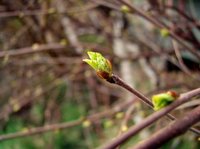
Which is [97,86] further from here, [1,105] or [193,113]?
[193,113]

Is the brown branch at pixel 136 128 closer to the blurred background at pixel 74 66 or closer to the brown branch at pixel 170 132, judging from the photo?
the brown branch at pixel 170 132

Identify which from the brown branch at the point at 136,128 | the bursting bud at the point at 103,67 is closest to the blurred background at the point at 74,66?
the bursting bud at the point at 103,67

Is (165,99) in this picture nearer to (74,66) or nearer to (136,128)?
(136,128)

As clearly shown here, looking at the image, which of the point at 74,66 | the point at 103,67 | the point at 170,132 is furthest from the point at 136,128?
the point at 74,66

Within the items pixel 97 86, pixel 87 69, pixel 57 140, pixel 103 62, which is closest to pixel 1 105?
pixel 57 140

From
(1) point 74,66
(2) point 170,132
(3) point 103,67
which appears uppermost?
(1) point 74,66

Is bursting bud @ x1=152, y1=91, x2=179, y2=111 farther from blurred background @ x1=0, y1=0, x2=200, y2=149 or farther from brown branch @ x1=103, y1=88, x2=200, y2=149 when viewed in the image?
blurred background @ x1=0, y1=0, x2=200, y2=149
